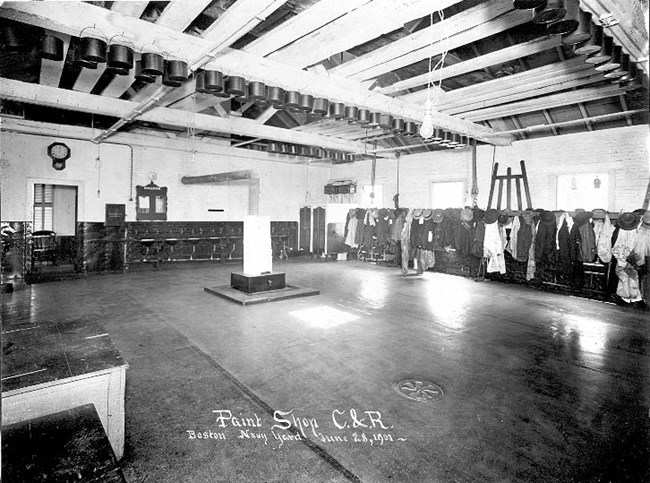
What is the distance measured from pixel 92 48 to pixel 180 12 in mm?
970

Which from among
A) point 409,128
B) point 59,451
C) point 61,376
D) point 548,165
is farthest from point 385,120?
point 59,451

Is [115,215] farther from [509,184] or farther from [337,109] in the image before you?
[509,184]

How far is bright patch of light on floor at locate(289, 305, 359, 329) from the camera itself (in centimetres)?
568

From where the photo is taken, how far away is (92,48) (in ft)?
12.7

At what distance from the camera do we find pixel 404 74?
674 cm

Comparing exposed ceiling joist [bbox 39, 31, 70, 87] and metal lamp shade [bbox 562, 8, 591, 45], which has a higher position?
exposed ceiling joist [bbox 39, 31, 70, 87]

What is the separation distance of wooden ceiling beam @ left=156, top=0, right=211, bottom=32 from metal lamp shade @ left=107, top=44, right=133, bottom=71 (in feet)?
1.50

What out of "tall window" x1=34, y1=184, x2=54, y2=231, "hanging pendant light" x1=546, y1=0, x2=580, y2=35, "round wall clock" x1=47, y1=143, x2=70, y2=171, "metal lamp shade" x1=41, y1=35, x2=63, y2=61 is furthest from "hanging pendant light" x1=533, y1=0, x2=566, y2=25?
"tall window" x1=34, y1=184, x2=54, y2=231

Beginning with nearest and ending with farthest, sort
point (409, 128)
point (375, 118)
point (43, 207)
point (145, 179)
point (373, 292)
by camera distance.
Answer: point (375, 118), point (409, 128), point (373, 292), point (145, 179), point (43, 207)

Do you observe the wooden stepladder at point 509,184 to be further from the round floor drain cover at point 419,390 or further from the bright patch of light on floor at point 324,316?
the round floor drain cover at point 419,390

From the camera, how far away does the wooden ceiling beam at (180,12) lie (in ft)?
12.3

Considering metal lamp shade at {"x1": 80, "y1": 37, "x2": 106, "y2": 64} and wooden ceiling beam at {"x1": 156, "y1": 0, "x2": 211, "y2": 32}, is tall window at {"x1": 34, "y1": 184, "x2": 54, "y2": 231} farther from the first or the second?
wooden ceiling beam at {"x1": 156, "y1": 0, "x2": 211, "y2": 32}

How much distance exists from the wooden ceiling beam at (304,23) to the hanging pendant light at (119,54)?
136 centimetres

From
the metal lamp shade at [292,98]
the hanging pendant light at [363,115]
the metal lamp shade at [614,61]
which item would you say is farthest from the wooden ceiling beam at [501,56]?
the metal lamp shade at [292,98]
